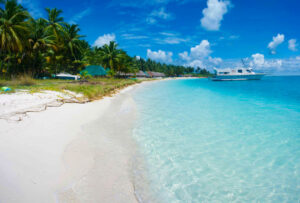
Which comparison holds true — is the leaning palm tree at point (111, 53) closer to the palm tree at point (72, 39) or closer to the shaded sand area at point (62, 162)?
the palm tree at point (72, 39)

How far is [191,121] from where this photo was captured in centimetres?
747

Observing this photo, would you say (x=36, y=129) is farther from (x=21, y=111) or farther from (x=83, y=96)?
(x=83, y=96)

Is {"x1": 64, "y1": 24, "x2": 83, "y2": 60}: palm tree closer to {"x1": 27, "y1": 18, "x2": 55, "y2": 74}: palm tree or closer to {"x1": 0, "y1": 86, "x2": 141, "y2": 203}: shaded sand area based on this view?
{"x1": 27, "y1": 18, "x2": 55, "y2": 74}: palm tree

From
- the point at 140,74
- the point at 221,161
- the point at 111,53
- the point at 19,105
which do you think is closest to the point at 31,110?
the point at 19,105

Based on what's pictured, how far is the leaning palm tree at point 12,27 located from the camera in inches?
635

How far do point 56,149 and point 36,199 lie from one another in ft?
5.29

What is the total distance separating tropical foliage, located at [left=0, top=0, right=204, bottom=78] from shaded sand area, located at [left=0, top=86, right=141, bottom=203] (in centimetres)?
1694

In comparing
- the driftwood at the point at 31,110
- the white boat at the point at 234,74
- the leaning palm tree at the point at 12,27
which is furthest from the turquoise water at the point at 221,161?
the white boat at the point at 234,74

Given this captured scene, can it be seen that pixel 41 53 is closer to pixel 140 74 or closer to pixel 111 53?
pixel 111 53

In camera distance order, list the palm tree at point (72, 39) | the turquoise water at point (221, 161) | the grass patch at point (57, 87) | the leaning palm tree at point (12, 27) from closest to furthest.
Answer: the turquoise water at point (221, 161) < the grass patch at point (57, 87) < the leaning palm tree at point (12, 27) < the palm tree at point (72, 39)

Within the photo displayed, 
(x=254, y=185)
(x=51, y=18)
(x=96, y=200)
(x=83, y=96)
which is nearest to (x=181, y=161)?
(x=254, y=185)

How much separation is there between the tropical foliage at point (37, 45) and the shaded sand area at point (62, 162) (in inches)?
667

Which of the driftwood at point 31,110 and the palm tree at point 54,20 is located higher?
the palm tree at point 54,20

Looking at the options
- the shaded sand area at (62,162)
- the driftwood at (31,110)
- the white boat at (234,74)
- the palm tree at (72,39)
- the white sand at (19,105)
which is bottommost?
the shaded sand area at (62,162)
